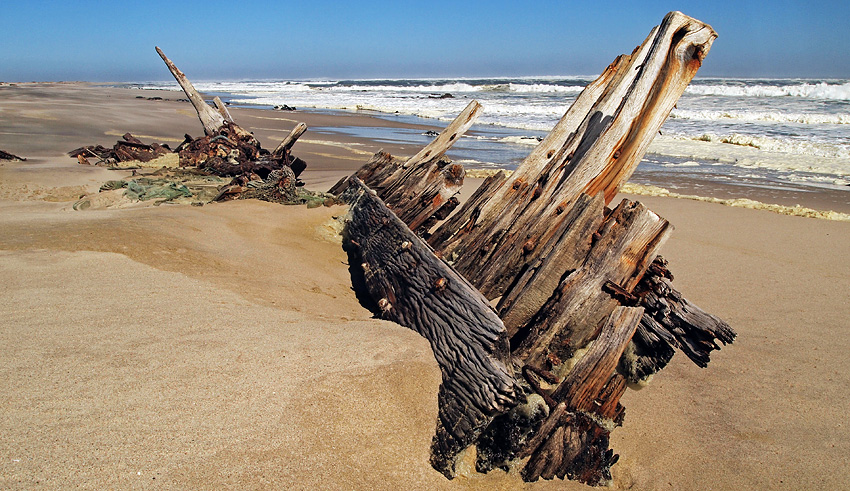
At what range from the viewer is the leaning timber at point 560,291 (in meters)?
2.40

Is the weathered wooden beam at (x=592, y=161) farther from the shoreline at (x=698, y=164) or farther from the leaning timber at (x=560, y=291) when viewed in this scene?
the shoreline at (x=698, y=164)

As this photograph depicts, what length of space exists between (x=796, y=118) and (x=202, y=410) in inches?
908

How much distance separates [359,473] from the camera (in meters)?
2.15

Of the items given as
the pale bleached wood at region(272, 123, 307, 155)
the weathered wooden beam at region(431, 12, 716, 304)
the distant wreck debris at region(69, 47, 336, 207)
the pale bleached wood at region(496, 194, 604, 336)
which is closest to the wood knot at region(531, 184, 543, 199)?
the weathered wooden beam at region(431, 12, 716, 304)

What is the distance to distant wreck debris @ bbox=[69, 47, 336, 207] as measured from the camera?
6.59 metres

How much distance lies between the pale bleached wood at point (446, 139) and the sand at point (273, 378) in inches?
50.3

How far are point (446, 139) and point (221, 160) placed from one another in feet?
17.0

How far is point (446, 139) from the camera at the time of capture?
5023mm

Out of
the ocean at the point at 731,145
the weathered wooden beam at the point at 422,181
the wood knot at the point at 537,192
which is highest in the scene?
the ocean at the point at 731,145

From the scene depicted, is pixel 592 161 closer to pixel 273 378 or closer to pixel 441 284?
pixel 441 284

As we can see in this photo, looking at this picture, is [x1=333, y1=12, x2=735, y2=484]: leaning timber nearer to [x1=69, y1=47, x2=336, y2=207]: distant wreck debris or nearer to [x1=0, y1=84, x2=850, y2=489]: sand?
[x1=0, y1=84, x2=850, y2=489]: sand

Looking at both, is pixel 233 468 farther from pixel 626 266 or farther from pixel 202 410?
pixel 626 266

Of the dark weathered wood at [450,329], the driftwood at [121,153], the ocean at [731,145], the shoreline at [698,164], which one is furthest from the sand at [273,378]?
the driftwood at [121,153]

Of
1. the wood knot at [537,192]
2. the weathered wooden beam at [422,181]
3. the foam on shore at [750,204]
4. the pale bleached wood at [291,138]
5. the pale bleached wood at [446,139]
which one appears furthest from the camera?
the pale bleached wood at [291,138]
